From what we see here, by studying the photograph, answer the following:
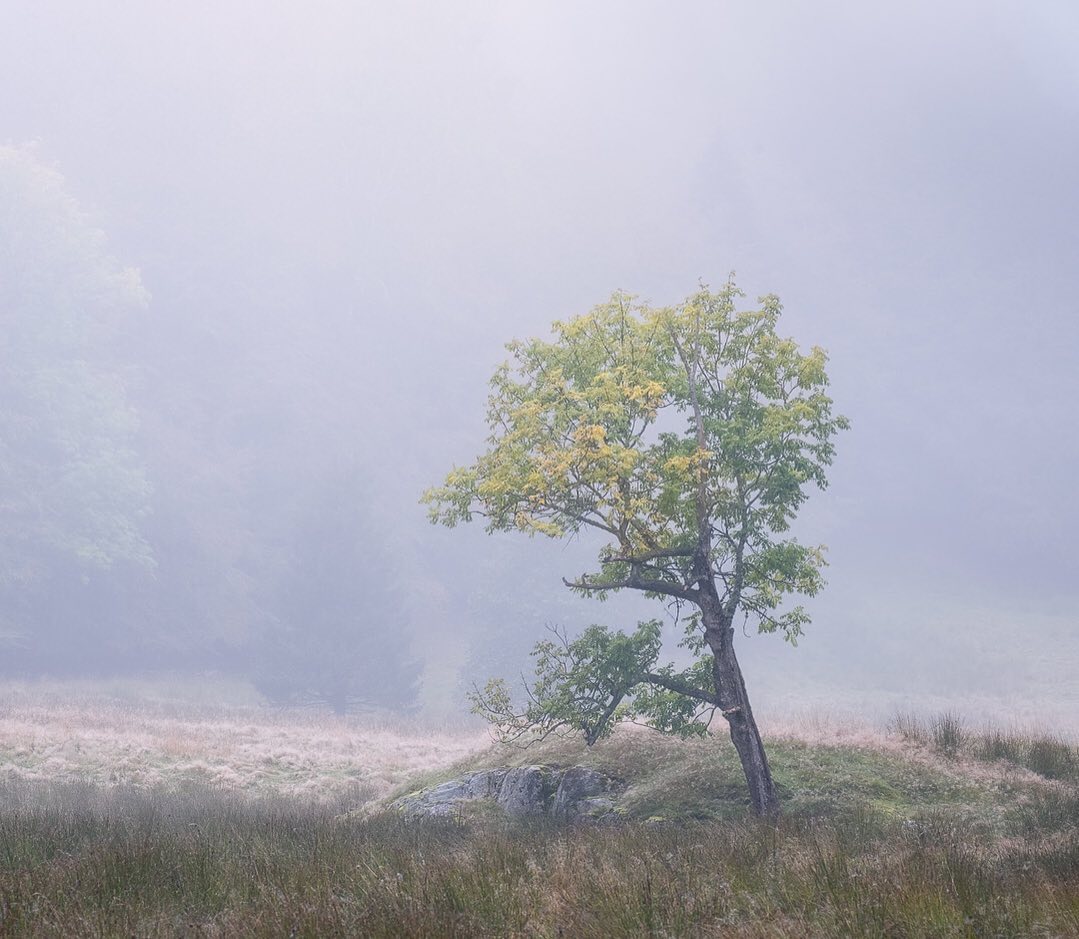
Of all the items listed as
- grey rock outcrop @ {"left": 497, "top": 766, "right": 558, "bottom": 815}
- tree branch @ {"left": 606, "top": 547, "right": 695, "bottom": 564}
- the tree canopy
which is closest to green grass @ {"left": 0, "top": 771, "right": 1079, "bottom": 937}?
tree branch @ {"left": 606, "top": 547, "right": 695, "bottom": 564}

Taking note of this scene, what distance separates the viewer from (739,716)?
535 inches

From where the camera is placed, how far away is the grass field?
16.1ft

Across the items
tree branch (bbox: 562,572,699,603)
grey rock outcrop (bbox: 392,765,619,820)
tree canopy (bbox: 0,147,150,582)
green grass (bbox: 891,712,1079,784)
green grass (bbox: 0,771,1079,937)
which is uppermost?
tree canopy (bbox: 0,147,150,582)

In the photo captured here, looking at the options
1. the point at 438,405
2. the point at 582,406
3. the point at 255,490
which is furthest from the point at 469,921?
the point at 438,405

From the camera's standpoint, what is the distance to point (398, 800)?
18609 millimetres

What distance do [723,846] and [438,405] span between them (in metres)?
136

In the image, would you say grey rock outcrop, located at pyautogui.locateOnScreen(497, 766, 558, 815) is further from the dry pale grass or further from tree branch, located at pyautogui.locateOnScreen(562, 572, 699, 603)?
the dry pale grass

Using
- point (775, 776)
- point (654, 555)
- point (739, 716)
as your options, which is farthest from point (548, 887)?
point (775, 776)

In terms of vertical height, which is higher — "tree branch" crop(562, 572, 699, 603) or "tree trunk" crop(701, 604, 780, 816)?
"tree branch" crop(562, 572, 699, 603)

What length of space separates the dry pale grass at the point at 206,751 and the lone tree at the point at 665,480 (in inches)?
373

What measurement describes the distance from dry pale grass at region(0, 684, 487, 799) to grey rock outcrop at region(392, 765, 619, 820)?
14.2 feet

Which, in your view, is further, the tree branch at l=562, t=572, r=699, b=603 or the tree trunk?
the tree branch at l=562, t=572, r=699, b=603

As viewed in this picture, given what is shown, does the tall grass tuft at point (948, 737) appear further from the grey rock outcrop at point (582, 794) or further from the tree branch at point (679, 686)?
the grey rock outcrop at point (582, 794)

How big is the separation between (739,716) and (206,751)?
1918 centimetres
